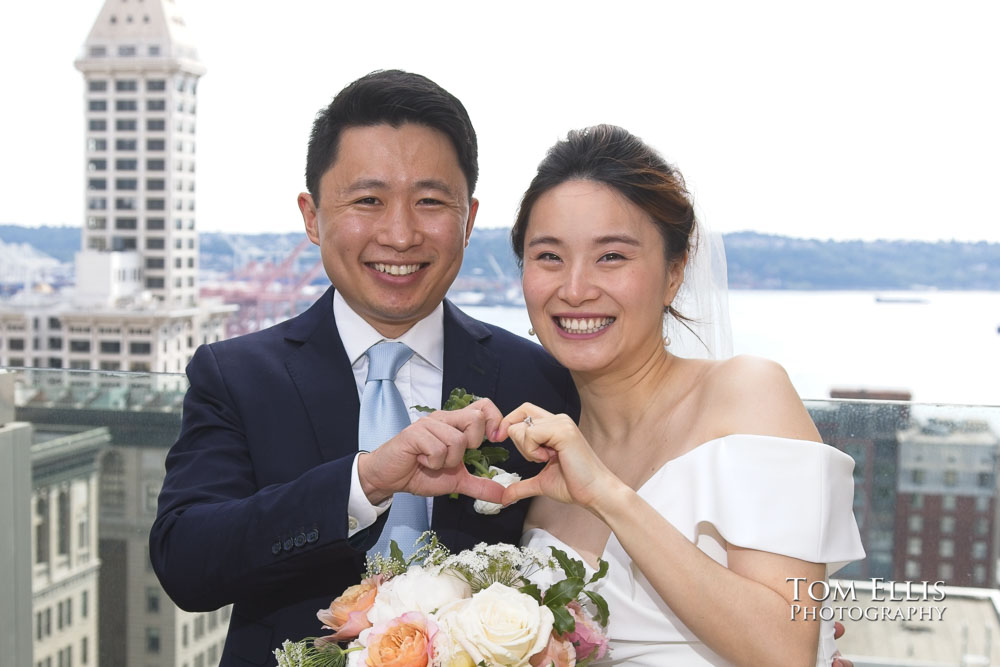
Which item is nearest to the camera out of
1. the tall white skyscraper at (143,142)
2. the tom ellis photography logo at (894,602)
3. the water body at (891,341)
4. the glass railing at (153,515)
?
the tom ellis photography logo at (894,602)

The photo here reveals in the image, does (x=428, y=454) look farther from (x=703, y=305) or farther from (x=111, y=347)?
(x=111, y=347)

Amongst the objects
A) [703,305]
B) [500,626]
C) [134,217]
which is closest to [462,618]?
[500,626]

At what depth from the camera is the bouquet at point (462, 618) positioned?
1.26 m

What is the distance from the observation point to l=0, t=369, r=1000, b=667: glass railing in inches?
119

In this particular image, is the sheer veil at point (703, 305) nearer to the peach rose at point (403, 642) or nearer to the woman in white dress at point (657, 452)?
the woman in white dress at point (657, 452)

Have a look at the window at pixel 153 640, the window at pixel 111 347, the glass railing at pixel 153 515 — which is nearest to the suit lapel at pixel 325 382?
the glass railing at pixel 153 515

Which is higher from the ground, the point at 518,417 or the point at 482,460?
the point at 518,417

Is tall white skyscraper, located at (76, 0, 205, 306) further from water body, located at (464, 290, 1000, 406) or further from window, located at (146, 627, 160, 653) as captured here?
window, located at (146, 627, 160, 653)

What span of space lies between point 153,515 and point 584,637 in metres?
2.41

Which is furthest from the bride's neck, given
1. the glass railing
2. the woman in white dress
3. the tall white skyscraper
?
the tall white skyscraper

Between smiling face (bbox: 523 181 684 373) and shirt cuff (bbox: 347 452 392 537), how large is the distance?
546 mm

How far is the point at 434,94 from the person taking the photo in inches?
77.9

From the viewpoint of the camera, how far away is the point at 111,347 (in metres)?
40.1

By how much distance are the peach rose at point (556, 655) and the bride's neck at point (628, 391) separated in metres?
0.75
